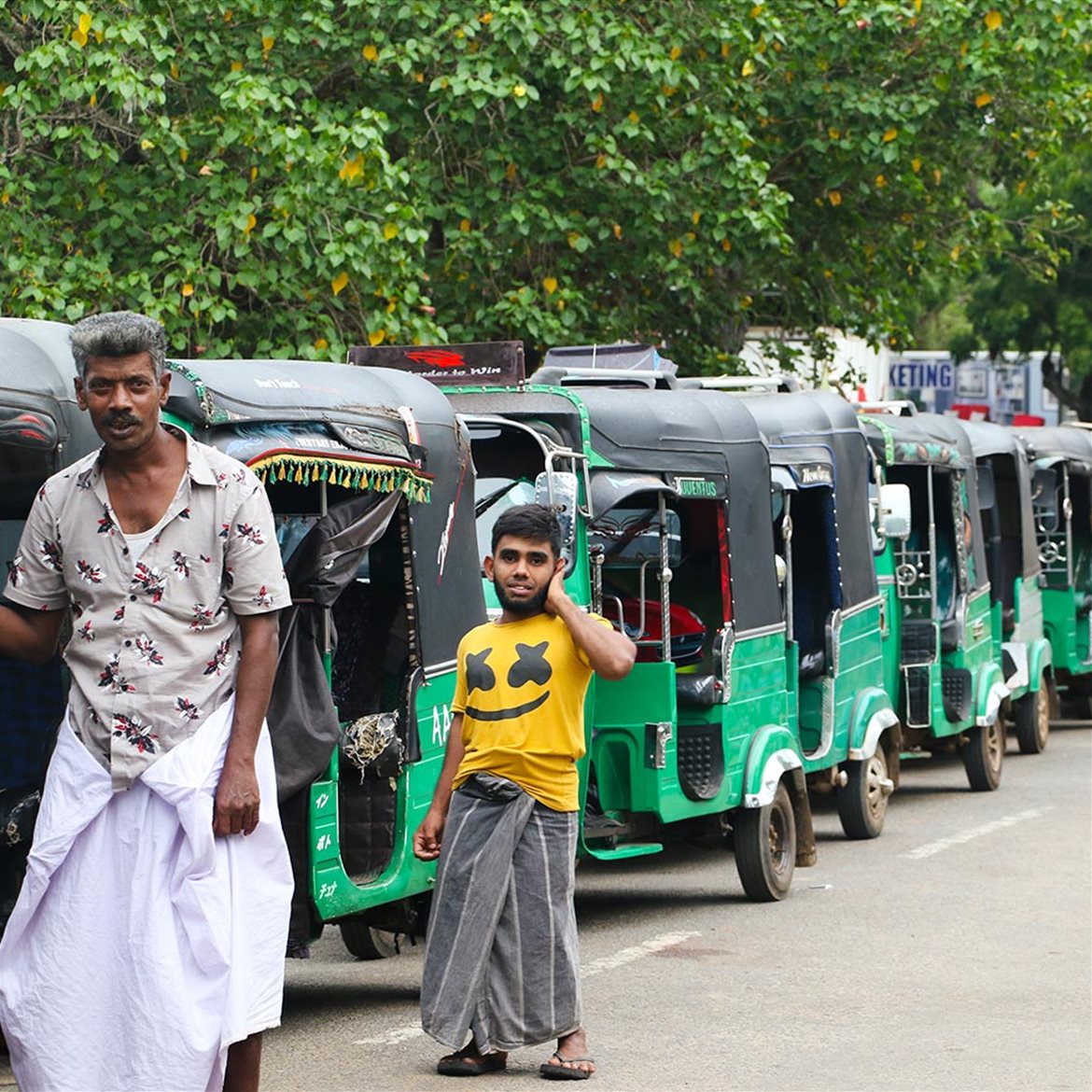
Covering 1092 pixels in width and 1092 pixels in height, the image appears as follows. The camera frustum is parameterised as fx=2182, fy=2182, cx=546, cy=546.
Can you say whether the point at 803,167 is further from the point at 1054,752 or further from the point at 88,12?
the point at 88,12

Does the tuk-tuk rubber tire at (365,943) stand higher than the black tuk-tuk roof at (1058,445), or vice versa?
the black tuk-tuk roof at (1058,445)

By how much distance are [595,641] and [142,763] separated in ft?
6.87

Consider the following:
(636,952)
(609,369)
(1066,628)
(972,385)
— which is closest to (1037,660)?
(1066,628)

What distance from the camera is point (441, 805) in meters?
6.77

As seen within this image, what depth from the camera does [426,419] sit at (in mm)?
8062

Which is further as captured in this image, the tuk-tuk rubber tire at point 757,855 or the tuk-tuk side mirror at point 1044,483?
the tuk-tuk side mirror at point 1044,483

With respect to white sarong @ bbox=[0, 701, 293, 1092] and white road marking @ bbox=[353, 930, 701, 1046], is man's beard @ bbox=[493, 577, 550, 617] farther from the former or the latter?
white sarong @ bbox=[0, 701, 293, 1092]

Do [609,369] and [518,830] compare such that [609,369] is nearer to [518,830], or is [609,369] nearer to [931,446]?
[931,446]

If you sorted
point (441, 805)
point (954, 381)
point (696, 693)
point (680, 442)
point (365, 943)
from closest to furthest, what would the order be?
point (441, 805) → point (365, 943) → point (680, 442) → point (696, 693) → point (954, 381)

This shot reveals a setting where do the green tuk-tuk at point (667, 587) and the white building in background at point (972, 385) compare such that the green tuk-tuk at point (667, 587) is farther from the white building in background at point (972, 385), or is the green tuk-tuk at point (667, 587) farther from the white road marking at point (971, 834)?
the white building in background at point (972, 385)

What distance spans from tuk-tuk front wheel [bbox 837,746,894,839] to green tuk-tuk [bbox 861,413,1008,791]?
1.40m

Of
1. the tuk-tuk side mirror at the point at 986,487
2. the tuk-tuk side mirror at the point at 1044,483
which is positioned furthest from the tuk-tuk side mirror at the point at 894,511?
the tuk-tuk side mirror at the point at 1044,483

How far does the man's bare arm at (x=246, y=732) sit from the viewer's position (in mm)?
4863

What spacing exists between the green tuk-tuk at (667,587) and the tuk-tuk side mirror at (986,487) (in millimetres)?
6594
